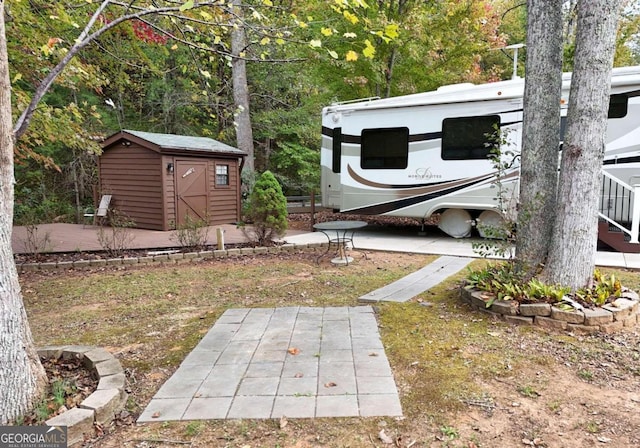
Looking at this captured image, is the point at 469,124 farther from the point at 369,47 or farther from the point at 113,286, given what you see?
the point at 113,286

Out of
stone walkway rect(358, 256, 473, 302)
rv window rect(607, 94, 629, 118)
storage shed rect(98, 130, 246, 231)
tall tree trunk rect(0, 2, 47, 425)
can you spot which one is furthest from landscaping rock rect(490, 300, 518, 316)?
storage shed rect(98, 130, 246, 231)

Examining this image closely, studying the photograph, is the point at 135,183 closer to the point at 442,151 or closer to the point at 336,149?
the point at 336,149

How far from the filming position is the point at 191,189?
35.2 feet

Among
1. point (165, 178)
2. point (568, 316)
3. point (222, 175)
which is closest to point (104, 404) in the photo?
point (568, 316)

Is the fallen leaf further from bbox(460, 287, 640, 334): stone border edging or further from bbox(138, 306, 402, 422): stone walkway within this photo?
bbox(460, 287, 640, 334): stone border edging

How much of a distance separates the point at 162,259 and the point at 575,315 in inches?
227

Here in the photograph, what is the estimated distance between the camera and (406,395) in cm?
268

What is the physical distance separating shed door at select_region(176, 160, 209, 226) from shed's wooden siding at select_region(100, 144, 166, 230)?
435 millimetres

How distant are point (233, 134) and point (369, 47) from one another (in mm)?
13142

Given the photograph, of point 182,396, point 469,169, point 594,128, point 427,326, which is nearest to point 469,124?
point 469,169

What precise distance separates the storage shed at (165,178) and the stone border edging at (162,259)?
2.44 m

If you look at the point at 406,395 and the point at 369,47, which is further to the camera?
the point at 369,47

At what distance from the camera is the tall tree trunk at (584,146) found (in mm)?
3633

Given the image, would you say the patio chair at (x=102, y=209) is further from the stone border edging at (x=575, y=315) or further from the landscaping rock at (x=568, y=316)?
the landscaping rock at (x=568, y=316)
